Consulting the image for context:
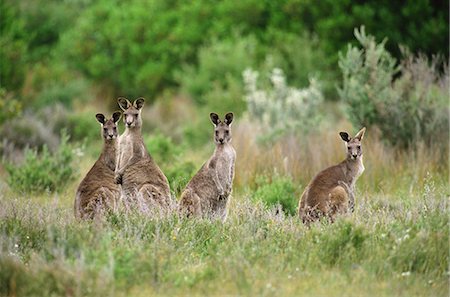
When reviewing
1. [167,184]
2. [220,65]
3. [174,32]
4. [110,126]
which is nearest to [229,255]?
[167,184]

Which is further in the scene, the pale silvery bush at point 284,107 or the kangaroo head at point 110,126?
the pale silvery bush at point 284,107

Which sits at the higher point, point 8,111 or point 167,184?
point 8,111

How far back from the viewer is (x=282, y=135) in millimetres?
16469

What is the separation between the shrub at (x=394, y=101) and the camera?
15320mm

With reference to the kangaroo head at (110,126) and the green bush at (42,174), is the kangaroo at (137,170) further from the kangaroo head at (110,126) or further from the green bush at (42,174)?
the green bush at (42,174)

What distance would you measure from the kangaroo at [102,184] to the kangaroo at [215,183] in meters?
0.89

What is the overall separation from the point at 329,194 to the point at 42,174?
567 centimetres

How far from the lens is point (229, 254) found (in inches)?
337

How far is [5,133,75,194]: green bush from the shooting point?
14336 millimetres

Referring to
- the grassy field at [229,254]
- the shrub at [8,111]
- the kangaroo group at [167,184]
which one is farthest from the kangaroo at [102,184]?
the shrub at [8,111]

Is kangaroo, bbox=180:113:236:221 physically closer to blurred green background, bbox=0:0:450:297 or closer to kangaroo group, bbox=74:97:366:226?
kangaroo group, bbox=74:97:366:226

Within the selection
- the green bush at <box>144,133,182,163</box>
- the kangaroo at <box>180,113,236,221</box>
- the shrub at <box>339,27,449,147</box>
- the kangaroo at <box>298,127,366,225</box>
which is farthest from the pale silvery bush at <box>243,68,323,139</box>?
the kangaroo at <box>180,113,236,221</box>

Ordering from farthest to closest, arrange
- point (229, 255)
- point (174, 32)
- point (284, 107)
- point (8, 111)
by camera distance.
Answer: point (174, 32) < point (284, 107) < point (8, 111) < point (229, 255)

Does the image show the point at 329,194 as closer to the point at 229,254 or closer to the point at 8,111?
the point at 229,254
